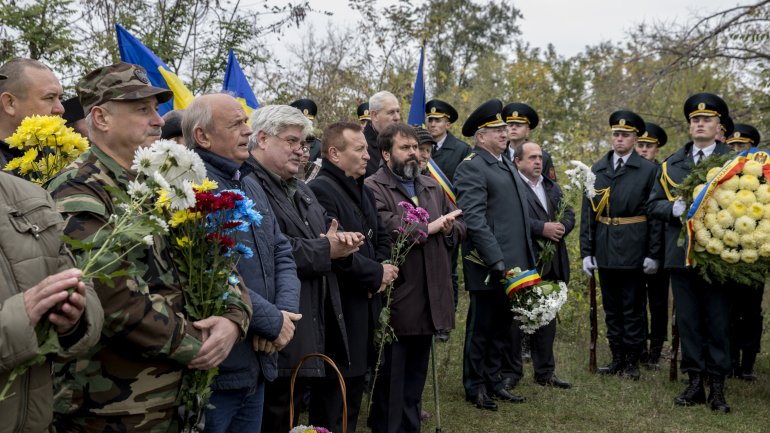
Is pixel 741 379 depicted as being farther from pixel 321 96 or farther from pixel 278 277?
pixel 321 96

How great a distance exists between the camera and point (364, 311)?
16.3 ft

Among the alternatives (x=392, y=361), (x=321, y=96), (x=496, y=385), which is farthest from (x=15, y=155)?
(x=321, y=96)

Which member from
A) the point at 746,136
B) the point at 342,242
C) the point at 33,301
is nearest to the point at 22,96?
the point at 342,242

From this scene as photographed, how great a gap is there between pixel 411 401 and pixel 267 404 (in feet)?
5.81

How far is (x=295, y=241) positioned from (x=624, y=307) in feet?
17.3

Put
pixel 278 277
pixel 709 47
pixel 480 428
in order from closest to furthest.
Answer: pixel 278 277
pixel 480 428
pixel 709 47

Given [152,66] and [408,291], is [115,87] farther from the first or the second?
[152,66]

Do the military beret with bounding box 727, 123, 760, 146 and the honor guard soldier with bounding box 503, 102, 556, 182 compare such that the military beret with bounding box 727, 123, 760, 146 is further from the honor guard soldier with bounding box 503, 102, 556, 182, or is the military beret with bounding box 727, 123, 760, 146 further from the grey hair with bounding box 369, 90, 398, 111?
the grey hair with bounding box 369, 90, 398, 111

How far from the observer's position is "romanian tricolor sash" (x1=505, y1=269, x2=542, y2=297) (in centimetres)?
659

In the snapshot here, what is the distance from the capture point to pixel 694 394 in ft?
23.4

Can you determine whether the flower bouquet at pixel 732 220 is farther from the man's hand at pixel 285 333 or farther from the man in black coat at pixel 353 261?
the man's hand at pixel 285 333

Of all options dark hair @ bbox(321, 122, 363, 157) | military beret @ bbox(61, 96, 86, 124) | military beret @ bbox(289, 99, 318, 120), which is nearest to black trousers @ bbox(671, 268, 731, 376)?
dark hair @ bbox(321, 122, 363, 157)

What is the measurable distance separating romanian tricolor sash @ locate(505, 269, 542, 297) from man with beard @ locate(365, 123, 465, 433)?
0.90m

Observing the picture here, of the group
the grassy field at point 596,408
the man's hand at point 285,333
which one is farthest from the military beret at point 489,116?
the man's hand at point 285,333
